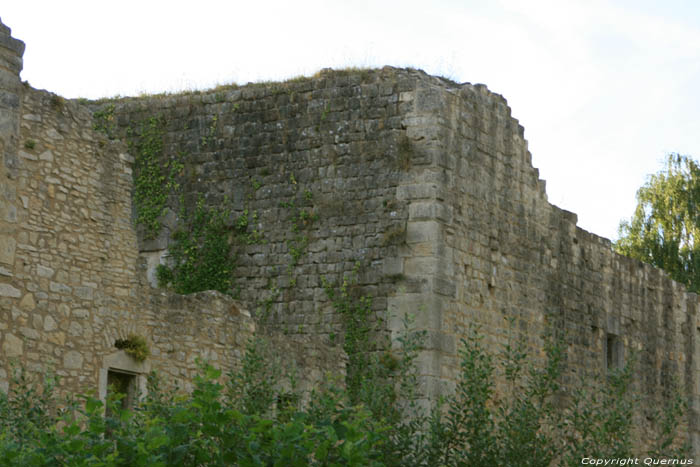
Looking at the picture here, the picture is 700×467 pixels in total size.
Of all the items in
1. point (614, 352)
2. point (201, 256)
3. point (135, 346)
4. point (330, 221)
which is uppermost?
point (330, 221)

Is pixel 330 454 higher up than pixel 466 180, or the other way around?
pixel 466 180

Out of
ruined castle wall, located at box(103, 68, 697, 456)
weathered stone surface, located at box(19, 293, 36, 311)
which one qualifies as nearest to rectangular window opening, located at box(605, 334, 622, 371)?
ruined castle wall, located at box(103, 68, 697, 456)

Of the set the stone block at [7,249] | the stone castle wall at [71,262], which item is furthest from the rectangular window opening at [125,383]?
the stone block at [7,249]

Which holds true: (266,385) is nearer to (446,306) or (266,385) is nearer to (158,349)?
(158,349)

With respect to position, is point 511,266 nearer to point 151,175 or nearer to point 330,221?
point 330,221

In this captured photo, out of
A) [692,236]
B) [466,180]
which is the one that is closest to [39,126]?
[466,180]

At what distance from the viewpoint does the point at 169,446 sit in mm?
8039

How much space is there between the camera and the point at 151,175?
17.5m

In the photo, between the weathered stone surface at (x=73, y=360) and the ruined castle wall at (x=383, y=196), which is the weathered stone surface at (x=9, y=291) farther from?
the ruined castle wall at (x=383, y=196)

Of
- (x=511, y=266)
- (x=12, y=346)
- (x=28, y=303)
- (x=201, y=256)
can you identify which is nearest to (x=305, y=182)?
(x=201, y=256)

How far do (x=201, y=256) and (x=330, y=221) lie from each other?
1.81m

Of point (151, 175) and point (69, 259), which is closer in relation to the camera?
point (69, 259)

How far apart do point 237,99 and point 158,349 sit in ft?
17.3

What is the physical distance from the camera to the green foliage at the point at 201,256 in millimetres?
16781
